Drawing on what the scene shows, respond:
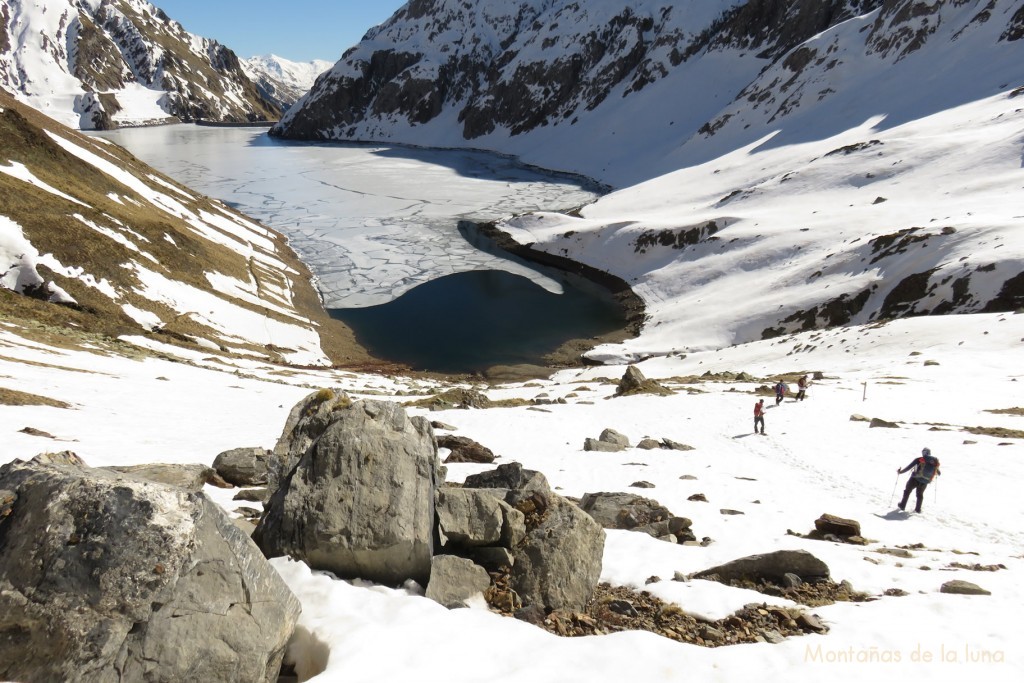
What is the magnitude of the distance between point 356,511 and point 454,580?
5.04 ft

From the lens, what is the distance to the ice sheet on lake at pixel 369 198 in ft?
206

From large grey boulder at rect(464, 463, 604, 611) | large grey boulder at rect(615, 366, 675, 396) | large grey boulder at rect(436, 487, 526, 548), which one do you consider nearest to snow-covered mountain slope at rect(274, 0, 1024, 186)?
large grey boulder at rect(615, 366, 675, 396)

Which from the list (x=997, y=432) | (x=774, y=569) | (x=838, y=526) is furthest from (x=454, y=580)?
(x=997, y=432)

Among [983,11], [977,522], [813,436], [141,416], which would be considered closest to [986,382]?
[813,436]

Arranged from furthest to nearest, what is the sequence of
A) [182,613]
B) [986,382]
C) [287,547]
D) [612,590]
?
[986,382]
[612,590]
[287,547]
[182,613]

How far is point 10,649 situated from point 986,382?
3236 centimetres

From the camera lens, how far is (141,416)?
17.2m

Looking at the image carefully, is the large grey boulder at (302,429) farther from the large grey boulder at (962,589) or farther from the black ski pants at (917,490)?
the black ski pants at (917,490)

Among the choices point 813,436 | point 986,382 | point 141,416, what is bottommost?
point 141,416

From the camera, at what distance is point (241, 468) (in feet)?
39.9

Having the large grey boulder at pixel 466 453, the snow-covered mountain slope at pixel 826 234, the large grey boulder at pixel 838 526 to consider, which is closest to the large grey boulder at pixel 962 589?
the large grey boulder at pixel 838 526

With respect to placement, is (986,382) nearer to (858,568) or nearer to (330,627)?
(858,568)

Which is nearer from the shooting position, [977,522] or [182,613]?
[182,613]

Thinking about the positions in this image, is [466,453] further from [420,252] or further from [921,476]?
[420,252]
